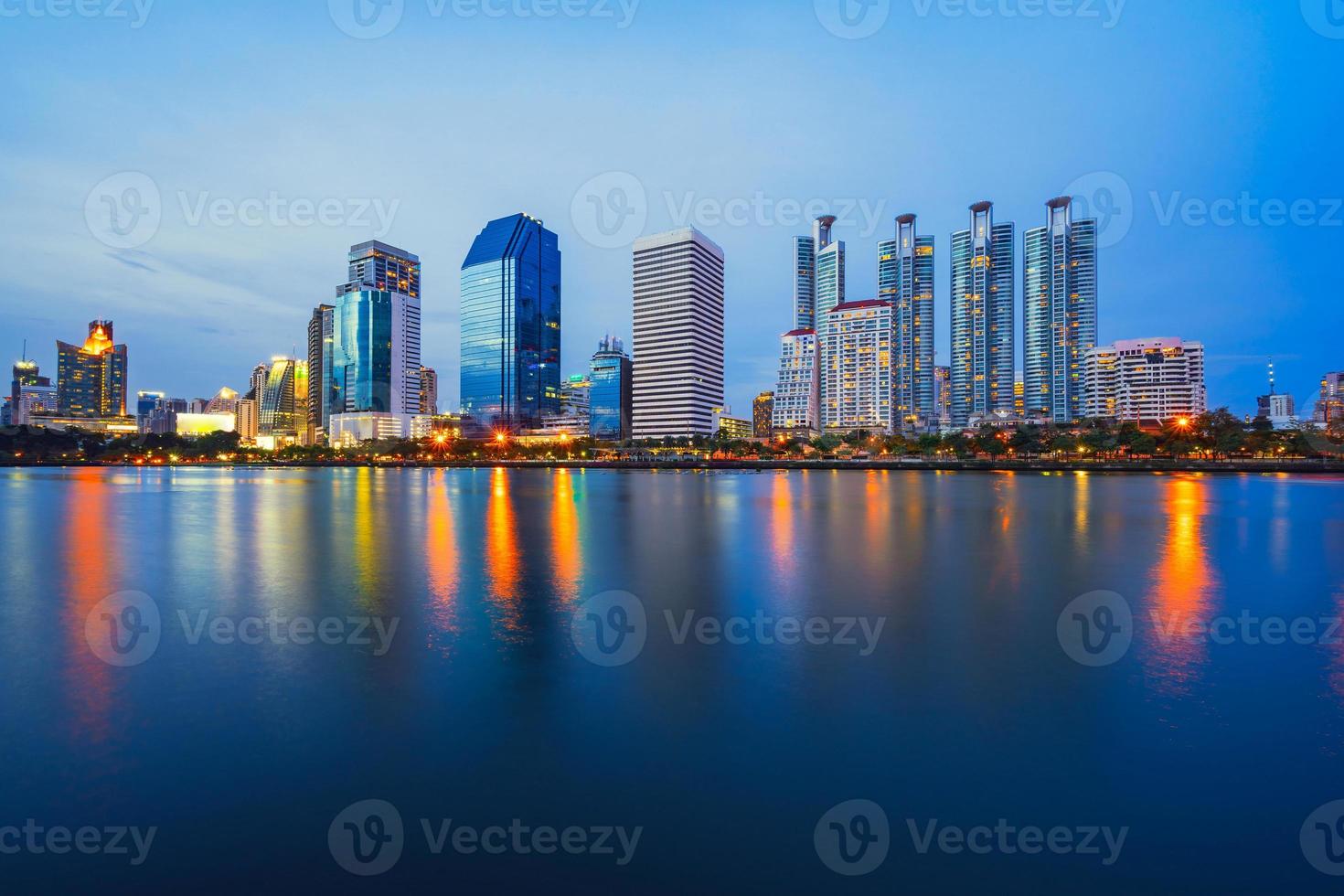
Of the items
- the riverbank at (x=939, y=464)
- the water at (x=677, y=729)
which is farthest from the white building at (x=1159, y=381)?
the water at (x=677, y=729)

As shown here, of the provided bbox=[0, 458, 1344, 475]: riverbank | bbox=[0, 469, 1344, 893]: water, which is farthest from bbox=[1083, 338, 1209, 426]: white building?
bbox=[0, 469, 1344, 893]: water

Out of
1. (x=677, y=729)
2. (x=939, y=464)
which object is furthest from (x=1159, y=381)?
(x=677, y=729)

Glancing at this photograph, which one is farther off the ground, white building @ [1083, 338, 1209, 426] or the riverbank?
white building @ [1083, 338, 1209, 426]

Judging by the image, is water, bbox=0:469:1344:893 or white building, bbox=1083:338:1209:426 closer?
water, bbox=0:469:1344:893

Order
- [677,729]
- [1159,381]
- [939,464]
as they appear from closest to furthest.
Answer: [677,729], [939,464], [1159,381]

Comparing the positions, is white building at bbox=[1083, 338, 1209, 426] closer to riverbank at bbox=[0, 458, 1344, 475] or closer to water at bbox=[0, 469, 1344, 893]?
riverbank at bbox=[0, 458, 1344, 475]

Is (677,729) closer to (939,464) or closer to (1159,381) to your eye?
(939,464)
